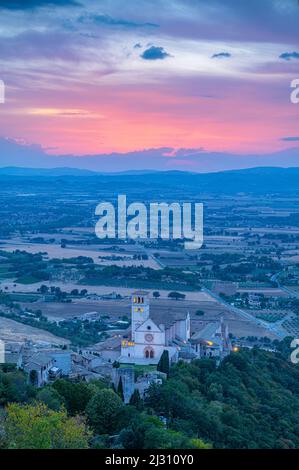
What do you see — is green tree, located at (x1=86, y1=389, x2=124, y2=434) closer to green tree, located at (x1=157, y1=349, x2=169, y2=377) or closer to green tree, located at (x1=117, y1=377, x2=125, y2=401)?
green tree, located at (x1=117, y1=377, x2=125, y2=401)

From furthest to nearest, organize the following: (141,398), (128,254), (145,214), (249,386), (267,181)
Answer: (267,181) < (145,214) < (128,254) < (249,386) < (141,398)

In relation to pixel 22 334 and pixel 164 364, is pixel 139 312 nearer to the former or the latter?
pixel 164 364

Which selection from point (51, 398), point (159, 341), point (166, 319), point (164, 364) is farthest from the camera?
point (166, 319)

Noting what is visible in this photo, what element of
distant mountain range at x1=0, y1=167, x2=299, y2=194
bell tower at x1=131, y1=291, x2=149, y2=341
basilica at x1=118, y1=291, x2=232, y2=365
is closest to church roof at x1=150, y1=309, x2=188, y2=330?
basilica at x1=118, y1=291, x2=232, y2=365

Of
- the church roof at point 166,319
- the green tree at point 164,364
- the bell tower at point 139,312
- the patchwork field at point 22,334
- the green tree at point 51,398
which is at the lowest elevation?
the patchwork field at point 22,334

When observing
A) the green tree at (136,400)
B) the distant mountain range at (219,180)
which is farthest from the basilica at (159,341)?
the distant mountain range at (219,180)

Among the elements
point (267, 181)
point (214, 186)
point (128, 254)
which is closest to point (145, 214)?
point (128, 254)

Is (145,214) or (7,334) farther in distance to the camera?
(145,214)

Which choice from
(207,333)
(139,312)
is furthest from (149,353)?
(207,333)

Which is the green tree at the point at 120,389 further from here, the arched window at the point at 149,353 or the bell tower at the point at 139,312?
the bell tower at the point at 139,312
